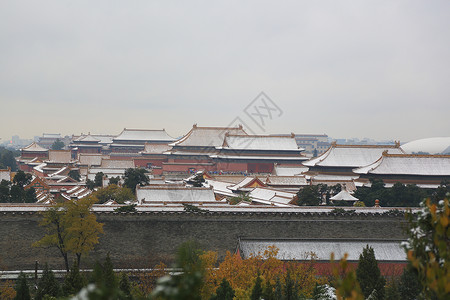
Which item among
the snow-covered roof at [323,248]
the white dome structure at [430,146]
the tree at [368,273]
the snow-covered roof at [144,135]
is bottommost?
the tree at [368,273]

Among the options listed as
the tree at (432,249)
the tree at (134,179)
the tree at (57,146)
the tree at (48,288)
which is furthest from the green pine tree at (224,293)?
the tree at (57,146)

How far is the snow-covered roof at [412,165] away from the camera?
142ft

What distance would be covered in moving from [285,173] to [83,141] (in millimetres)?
52278

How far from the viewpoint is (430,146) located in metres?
158

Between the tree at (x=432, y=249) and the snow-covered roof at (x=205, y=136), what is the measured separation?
211 ft

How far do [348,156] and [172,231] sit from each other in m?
27.3

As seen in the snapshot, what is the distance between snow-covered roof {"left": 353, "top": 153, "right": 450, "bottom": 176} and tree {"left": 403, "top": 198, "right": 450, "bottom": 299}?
35.6 m

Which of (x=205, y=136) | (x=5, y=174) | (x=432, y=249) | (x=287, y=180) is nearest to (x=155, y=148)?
(x=205, y=136)

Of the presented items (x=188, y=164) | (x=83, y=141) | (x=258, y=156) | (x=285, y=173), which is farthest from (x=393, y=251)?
(x=83, y=141)

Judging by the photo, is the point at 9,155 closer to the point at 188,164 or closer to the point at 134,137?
the point at 134,137

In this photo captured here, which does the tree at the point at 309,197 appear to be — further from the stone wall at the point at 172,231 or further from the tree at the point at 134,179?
the tree at the point at 134,179

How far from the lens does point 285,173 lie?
58.4 metres

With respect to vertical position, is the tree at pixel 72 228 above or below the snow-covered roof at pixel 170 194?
below

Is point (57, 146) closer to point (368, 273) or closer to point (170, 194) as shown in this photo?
point (170, 194)
